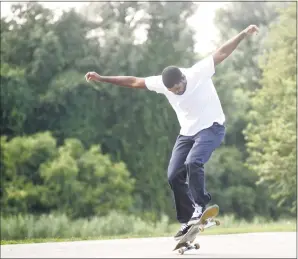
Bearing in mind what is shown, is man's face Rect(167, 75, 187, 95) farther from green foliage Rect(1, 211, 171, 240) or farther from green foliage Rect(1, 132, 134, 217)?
green foliage Rect(1, 132, 134, 217)

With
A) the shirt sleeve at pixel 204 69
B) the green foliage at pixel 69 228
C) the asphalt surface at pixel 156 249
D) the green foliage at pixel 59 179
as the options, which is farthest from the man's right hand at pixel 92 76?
the green foliage at pixel 59 179

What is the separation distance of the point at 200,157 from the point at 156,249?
821 centimetres

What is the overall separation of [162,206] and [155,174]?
5.03 ft

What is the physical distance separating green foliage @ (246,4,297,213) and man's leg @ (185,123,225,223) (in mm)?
21417

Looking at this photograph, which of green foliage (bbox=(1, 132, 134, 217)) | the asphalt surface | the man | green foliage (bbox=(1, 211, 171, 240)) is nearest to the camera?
the man

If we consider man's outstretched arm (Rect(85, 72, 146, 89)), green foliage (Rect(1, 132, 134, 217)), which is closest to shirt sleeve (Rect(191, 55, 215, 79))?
man's outstretched arm (Rect(85, 72, 146, 89))

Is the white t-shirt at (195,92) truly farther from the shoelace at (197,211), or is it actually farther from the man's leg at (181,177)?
the shoelace at (197,211)

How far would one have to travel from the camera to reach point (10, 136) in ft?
110

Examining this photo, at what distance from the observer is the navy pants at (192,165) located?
7.18 meters

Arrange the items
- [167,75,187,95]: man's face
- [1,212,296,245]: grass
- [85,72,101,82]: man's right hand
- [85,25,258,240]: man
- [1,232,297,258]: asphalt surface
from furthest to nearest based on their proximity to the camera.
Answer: [1,212,296,245]: grass < [1,232,297,258]: asphalt surface < [85,72,101,82]: man's right hand < [85,25,258,240]: man < [167,75,187,95]: man's face

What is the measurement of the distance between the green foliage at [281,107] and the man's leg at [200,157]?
70.3 feet

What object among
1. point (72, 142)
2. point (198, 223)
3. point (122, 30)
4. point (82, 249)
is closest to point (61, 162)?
point (72, 142)

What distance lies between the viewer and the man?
6883 millimetres

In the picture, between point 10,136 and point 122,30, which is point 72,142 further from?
point 122,30
